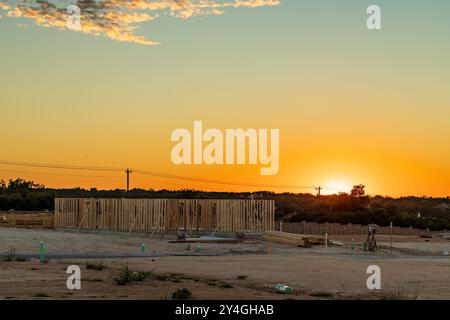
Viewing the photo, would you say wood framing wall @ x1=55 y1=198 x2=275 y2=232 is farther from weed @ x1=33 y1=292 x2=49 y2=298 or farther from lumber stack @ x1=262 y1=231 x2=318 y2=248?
weed @ x1=33 y1=292 x2=49 y2=298

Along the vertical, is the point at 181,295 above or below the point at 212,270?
above

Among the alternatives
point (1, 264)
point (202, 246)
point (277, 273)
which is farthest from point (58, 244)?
point (277, 273)

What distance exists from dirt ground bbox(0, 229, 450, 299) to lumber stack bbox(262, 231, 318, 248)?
2.49 feet

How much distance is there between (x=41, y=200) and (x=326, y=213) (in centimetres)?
3004

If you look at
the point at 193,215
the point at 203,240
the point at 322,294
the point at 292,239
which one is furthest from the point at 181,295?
the point at 193,215

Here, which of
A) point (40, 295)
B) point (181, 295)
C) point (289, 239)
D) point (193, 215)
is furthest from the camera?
point (193, 215)

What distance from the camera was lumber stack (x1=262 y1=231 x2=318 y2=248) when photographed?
150ft

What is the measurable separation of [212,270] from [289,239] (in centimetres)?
1901

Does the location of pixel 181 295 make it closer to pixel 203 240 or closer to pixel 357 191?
pixel 203 240

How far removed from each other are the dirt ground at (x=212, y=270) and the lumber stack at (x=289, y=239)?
759 mm

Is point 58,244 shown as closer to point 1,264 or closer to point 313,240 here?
point 1,264

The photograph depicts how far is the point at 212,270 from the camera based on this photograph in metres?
28.4
